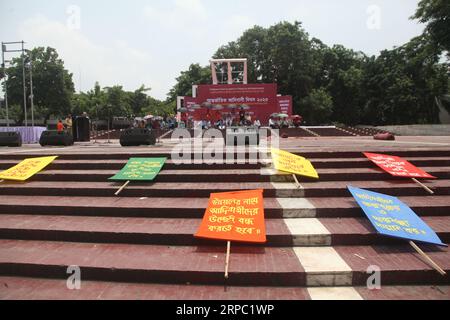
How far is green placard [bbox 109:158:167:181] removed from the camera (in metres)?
6.37

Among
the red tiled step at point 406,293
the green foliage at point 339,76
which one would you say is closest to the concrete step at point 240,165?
the red tiled step at point 406,293

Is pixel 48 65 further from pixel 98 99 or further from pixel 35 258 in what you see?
pixel 35 258

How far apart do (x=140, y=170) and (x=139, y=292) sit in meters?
3.35

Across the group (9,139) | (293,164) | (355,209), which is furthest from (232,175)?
(9,139)

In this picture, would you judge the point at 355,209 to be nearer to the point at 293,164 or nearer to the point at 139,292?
the point at 293,164

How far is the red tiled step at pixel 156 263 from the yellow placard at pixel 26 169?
259cm

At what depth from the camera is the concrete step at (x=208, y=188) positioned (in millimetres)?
5715

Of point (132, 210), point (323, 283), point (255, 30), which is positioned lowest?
point (323, 283)

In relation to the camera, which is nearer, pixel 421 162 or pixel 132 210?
pixel 132 210

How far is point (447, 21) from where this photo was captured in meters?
25.1

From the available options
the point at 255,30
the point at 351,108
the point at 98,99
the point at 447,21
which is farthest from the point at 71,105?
the point at 447,21

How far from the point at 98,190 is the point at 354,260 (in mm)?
4476

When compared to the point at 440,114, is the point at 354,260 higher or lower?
lower

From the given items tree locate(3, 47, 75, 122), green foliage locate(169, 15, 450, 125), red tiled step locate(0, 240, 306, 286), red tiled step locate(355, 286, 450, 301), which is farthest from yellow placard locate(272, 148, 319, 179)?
tree locate(3, 47, 75, 122)
